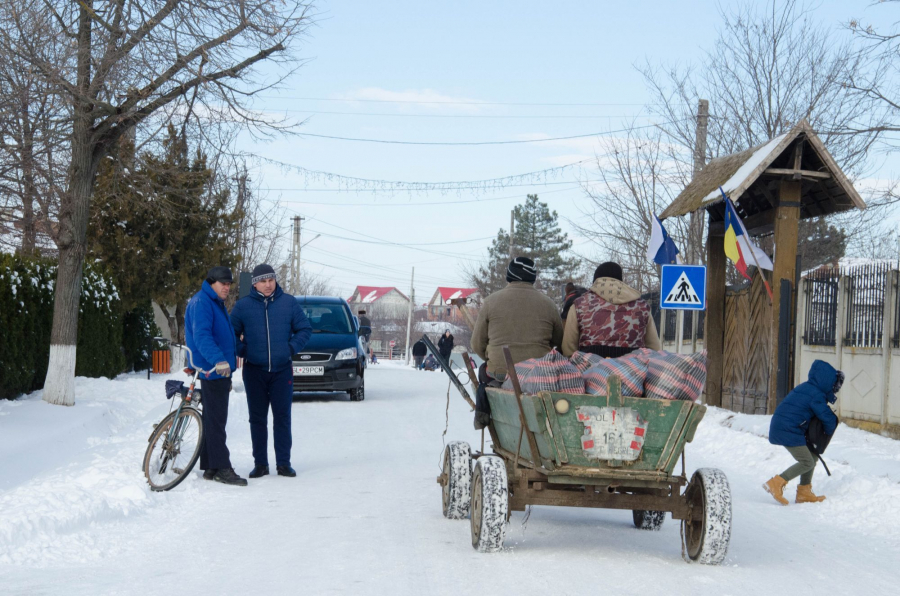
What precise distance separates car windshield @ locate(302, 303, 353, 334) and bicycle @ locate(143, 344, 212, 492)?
9654mm

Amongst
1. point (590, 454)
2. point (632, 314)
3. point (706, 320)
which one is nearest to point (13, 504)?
point (590, 454)

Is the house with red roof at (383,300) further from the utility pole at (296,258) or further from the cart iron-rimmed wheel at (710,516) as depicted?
the cart iron-rimmed wheel at (710,516)

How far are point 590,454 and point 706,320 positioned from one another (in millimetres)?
11022

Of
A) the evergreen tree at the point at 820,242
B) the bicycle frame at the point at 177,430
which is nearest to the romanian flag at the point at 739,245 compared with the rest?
the bicycle frame at the point at 177,430

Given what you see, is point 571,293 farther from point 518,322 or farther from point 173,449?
point 173,449

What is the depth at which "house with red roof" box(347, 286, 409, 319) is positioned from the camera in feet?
494

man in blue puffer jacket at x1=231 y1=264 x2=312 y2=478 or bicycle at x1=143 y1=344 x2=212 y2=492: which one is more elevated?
man in blue puffer jacket at x1=231 y1=264 x2=312 y2=478

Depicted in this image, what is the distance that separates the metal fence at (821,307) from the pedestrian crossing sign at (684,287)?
59.6 inches

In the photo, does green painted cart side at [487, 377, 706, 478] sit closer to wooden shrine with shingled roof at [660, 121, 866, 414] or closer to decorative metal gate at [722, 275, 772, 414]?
wooden shrine with shingled roof at [660, 121, 866, 414]

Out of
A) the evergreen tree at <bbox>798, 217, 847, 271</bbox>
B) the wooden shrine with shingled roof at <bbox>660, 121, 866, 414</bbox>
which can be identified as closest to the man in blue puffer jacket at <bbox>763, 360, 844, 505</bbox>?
the wooden shrine with shingled roof at <bbox>660, 121, 866, 414</bbox>

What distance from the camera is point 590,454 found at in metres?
5.58

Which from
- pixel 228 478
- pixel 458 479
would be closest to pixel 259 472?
pixel 228 478

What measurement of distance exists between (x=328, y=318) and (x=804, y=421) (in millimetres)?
11511

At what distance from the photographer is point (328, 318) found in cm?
1852
